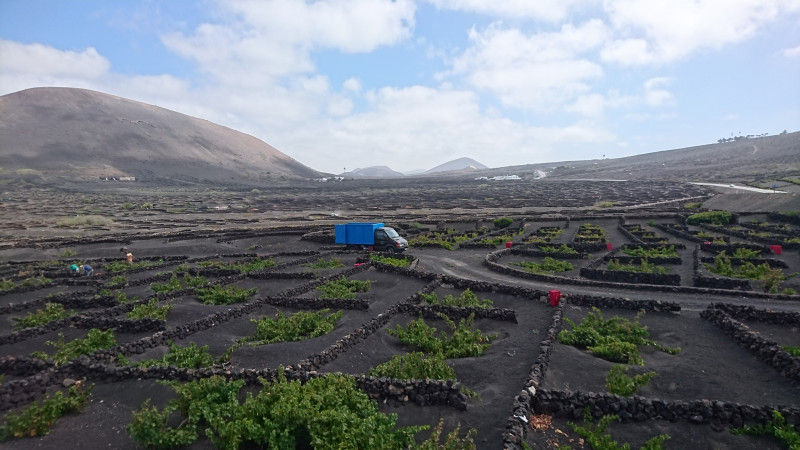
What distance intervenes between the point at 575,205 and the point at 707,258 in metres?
50.9

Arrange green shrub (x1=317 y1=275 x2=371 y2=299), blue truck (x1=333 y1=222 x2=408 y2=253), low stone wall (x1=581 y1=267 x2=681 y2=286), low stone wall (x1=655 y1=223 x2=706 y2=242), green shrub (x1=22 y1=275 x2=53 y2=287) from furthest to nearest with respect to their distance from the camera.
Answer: blue truck (x1=333 y1=222 x2=408 y2=253) → low stone wall (x1=655 y1=223 x2=706 y2=242) → green shrub (x1=22 y1=275 x2=53 y2=287) → low stone wall (x1=581 y1=267 x2=681 y2=286) → green shrub (x1=317 y1=275 x2=371 y2=299)

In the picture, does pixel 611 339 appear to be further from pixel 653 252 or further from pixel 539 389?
pixel 653 252

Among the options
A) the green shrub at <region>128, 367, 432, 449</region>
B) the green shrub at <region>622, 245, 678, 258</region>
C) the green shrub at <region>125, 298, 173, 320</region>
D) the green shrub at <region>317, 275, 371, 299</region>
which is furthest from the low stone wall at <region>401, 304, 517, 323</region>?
the green shrub at <region>622, 245, 678, 258</region>

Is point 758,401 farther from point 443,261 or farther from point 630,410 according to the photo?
point 443,261

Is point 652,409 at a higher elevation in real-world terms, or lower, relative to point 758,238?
lower

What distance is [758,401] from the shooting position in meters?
11.0

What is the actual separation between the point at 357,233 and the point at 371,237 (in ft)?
5.48

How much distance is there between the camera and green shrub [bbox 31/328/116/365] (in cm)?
1423

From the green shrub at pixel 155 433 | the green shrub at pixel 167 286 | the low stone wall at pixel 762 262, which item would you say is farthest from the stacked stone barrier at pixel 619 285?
the green shrub at pixel 155 433

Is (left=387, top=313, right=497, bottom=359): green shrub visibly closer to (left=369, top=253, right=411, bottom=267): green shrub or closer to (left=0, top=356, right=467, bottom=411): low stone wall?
(left=0, top=356, right=467, bottom=411): low stone wall

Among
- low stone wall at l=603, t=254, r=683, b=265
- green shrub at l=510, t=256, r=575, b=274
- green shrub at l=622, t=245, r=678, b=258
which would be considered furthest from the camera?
green shrub at l=622, t=245, r=678, b=258

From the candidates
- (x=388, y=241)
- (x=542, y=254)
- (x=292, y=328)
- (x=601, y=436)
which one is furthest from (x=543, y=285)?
(x=388, y=241)

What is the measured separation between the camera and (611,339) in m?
14.9

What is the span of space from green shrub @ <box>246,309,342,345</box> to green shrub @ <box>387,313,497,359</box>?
9.40 ft
